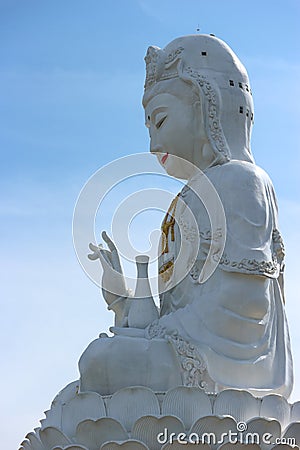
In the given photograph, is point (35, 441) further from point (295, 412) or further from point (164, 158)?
point (164, 158)

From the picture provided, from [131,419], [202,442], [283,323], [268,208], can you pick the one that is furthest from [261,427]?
[268,208]

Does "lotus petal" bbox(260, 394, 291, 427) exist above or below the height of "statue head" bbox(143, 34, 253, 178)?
below

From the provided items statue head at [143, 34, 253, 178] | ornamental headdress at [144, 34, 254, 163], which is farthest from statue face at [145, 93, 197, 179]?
ornamental headdress at [144, 34, 254, 163]

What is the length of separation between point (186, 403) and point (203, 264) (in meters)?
1.41

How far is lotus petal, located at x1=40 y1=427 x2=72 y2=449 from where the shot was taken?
661 cm

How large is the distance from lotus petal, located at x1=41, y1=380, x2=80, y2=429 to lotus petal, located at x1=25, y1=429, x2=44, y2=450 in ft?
0.31

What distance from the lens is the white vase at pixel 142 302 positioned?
7555 millimetres

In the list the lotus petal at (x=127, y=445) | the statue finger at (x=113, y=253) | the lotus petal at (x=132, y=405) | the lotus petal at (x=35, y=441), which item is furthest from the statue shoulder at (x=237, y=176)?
the lotus petal at (x=35, y=441)

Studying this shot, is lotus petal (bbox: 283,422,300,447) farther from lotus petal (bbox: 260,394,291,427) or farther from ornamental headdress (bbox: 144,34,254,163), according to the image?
ornamental headdress (bbox: 144,34,254,163)

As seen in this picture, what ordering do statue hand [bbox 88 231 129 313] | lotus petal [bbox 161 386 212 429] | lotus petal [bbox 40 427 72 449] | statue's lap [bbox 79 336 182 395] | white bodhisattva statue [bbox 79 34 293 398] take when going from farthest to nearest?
statue hand [bbox 88 231 129 313], white bodhisattva statue [bbox 79 34 293 398], statue's lap [bbox 79 336 182 395], lotus petal [bbox 40 427 72 449], lotus petal [bbox 161 386 212 429]

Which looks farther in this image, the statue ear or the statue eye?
the statue eye

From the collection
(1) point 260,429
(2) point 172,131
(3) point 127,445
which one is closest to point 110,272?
(2) point 172,131

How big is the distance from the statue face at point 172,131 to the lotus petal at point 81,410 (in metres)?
2.43

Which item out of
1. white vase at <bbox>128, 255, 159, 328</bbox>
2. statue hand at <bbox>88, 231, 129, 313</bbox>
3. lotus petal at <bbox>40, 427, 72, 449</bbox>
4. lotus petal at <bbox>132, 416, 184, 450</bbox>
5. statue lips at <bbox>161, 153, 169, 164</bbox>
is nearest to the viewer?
lotus petal at <bbox>132, 416, 184, 450</bbox>
